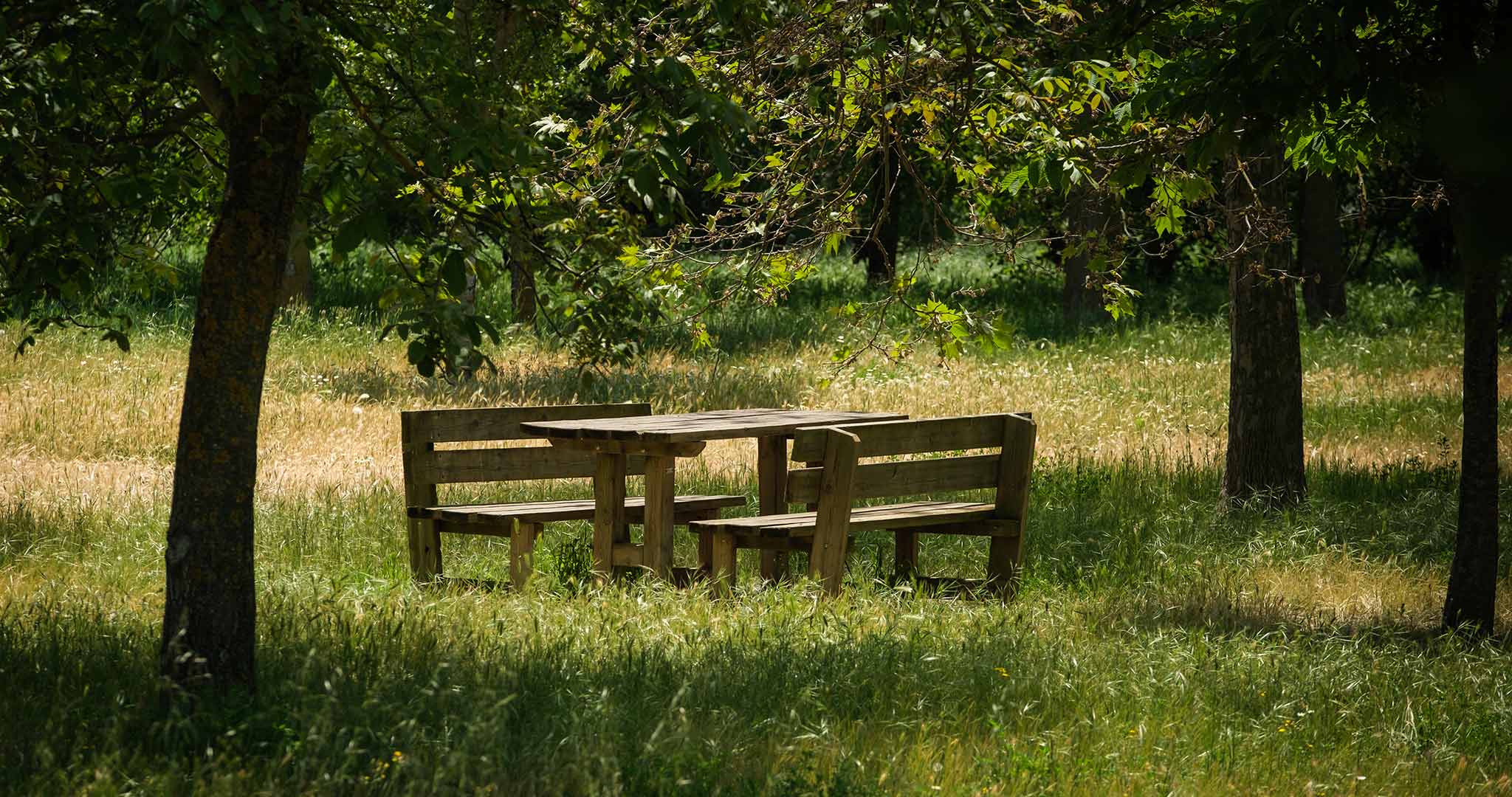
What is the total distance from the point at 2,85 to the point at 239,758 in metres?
2.73

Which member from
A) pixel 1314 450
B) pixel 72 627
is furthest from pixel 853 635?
pixel 1314 450

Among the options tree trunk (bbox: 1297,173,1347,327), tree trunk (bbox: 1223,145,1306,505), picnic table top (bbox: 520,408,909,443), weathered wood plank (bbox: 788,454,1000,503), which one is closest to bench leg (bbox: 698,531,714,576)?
picnic table top (bbox: 520,408,909,443)

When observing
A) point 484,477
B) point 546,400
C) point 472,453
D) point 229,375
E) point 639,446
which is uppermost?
point 229,375

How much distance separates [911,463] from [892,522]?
338mm

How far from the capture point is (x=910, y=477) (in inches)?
274

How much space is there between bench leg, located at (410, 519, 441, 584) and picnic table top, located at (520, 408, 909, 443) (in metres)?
0.75

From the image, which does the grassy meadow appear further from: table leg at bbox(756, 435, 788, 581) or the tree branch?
the tree branch

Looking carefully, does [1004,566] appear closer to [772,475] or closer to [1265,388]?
[772,475]

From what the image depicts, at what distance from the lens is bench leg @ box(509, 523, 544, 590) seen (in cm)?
705

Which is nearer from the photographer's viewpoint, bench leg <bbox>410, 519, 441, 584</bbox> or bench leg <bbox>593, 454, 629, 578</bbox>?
bench leg <bbox>593, 454, 629, 578</bbox>

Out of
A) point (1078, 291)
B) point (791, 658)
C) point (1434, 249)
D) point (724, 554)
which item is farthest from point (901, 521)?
point (1434, 249)

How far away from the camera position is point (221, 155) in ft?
20.9

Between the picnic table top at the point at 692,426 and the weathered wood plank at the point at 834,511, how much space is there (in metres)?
0.50

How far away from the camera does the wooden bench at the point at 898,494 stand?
6.58m
